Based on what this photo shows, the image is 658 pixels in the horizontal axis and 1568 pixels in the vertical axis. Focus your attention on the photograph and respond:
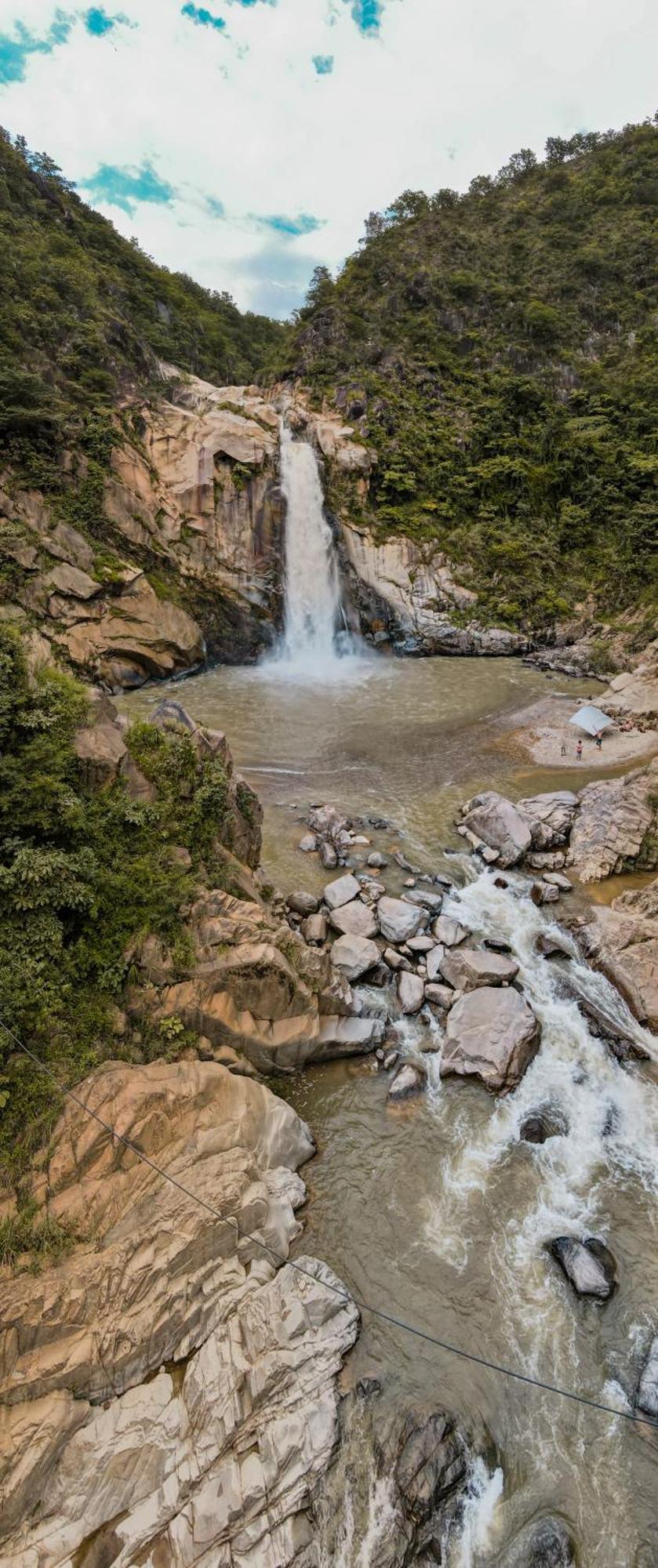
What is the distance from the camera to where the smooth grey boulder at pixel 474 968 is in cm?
922

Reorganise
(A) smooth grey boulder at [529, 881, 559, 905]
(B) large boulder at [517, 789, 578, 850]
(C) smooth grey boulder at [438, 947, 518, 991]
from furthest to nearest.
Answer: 1. (B) large boulder at [517, 789, 578, 850]
2. (A) smooth grey boulder at [529, 881, 559, 905]
3. (C) smooth grey boulder at [438, 947, 518, 991]

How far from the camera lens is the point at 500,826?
42.1ft

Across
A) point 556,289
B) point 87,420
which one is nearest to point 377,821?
point 87,420

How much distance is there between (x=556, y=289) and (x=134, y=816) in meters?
50.7

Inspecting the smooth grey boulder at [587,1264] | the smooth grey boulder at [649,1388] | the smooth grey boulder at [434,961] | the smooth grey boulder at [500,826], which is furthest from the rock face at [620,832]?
the smooth grey boulder at [649,1388]

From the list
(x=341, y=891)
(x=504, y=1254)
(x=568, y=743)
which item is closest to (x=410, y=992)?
(x=341, y=891)

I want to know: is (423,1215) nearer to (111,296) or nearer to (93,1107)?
(93,1107)

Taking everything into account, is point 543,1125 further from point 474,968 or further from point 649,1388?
point 649,1388

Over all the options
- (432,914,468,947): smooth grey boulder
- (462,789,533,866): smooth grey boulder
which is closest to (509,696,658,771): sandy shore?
(462,789,533,866): smooth grey boulder

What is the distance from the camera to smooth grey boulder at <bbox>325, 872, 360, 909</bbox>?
10.9 m

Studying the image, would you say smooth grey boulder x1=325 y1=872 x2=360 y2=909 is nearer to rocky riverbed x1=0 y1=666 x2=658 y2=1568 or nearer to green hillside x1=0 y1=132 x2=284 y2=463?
rocky riverbed x1=0 y1=666 x2=658 y2=1568

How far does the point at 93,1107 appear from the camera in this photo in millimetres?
5898

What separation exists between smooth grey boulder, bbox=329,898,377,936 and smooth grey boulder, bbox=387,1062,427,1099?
2.55 m

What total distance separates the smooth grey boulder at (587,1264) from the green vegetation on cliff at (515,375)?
83.2ft
